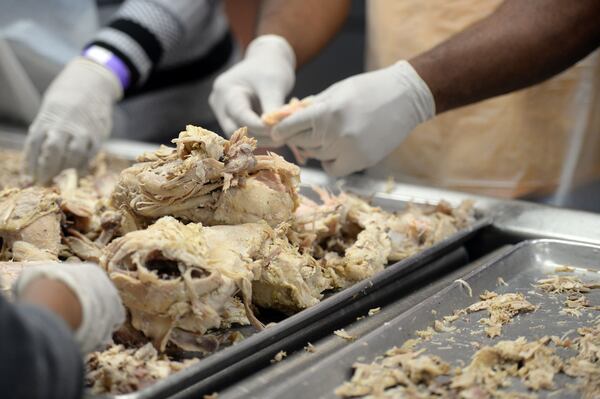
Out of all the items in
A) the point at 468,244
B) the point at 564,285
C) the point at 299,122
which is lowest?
the point at 468,244

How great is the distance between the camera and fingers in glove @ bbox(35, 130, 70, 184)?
2568 mm

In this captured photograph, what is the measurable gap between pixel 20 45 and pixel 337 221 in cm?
213

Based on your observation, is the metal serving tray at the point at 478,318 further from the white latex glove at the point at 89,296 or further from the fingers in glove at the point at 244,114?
the fingers in glove at the point at 244,114

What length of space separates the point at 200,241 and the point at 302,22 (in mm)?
1683

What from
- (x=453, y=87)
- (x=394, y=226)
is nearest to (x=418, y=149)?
(x=453, y=87)

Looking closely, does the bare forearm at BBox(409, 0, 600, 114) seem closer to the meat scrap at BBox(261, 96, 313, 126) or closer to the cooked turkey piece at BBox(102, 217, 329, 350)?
the meat scrap at BBox(261, 96, 313, 126)

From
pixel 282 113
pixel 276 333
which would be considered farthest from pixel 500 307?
pixel 282 113

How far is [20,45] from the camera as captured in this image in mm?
3324

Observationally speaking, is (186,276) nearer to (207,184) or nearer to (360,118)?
(207,184)

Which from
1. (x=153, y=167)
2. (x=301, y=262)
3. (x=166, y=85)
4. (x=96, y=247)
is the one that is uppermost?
Answer: (x=153, y=167)

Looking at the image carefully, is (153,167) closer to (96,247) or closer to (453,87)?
(96,247)

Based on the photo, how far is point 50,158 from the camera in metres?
2.58

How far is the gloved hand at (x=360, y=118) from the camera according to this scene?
2059 mm

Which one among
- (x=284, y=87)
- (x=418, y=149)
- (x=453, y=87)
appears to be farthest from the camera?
(x=418, y=149)
